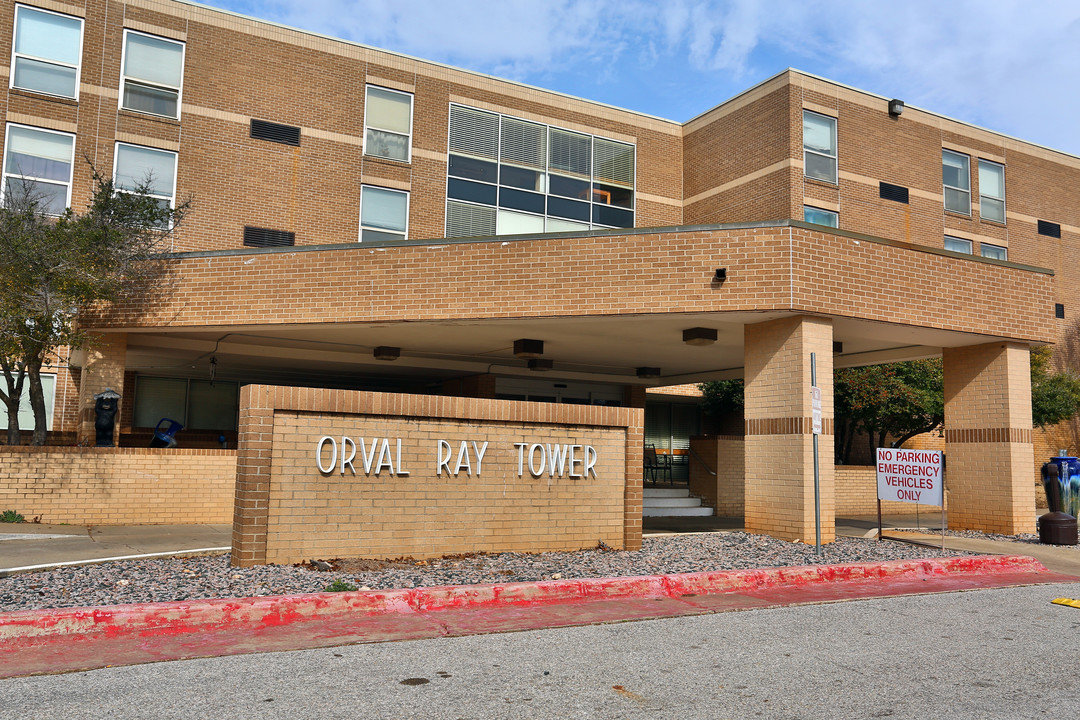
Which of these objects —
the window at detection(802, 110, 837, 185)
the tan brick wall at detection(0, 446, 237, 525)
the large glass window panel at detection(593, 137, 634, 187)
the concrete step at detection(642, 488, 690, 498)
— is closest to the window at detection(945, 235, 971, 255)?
the window at detection(802, 110, 837, 185)

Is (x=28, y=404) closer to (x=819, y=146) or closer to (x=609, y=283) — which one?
(x=609, y=283)

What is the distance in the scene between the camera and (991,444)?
52.1ft

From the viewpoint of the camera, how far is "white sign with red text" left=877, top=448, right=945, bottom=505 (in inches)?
531

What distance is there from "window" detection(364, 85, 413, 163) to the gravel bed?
54.2ft

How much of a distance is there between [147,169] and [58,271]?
919 cm

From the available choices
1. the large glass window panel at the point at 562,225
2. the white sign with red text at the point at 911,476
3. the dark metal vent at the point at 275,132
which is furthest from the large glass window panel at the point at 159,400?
the white sign with red text at the point at 911,476

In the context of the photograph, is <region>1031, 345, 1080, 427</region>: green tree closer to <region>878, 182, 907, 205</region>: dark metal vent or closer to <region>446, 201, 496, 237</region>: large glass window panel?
<region>878, 182, 907, 205</region>: dark metal vent

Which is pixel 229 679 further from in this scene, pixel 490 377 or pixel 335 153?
pixel 335 153

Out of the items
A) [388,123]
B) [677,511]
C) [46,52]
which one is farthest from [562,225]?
[46,52]

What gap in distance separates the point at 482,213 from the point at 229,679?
71.1 feet

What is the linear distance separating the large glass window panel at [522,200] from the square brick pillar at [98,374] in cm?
1316

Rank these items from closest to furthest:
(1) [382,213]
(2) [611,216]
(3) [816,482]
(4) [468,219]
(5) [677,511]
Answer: (3) [816,482], (5) [677,511], (1) [382,213], (4) [468,219], (2) [611,216]

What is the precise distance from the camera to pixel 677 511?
2103cm

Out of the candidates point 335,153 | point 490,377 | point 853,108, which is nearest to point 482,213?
point 335,153
